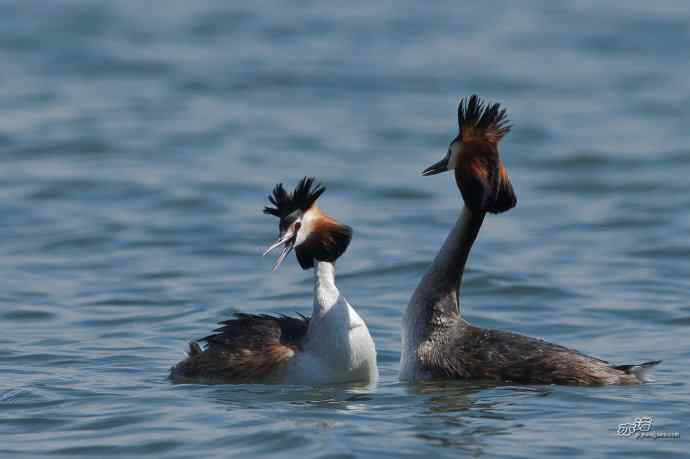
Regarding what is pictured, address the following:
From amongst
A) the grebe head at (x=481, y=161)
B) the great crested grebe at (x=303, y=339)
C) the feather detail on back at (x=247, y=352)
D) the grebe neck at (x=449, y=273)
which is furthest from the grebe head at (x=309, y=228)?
the grebe head at (x=481, y=161)

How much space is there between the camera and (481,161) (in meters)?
9.72

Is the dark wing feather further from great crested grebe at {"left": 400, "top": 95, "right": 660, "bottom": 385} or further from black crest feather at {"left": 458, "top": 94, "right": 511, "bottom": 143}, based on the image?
black crest feather at {"left": 458, "top": 94, "right": 511, "bottom": 143}

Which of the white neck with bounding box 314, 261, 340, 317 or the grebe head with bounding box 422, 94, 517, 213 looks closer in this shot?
the white neck with bounding box 314, 261, 340, 317

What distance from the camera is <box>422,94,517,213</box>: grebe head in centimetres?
973

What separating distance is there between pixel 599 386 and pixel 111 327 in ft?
14.8

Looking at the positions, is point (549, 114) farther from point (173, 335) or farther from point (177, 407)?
point (177, 407)

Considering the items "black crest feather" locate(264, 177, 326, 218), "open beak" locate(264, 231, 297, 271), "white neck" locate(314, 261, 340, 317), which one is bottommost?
"white neck" locate(314, 261, 340, 317)

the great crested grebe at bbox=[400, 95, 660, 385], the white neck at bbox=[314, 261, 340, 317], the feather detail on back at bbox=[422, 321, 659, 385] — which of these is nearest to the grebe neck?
the great crested grebe at bbox=[400, 95, 660, 385]

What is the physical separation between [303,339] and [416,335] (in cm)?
79

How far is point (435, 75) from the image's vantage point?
996 inches

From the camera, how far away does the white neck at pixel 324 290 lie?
31.4ft

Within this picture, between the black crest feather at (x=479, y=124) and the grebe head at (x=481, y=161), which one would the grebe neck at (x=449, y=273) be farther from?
the black crest feather at (x=479, y=124)

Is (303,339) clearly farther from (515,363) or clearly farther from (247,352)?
(515,363)

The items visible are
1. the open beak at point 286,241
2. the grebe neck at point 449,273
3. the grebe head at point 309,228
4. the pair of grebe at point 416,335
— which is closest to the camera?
the pair of grebe at point 416,335
